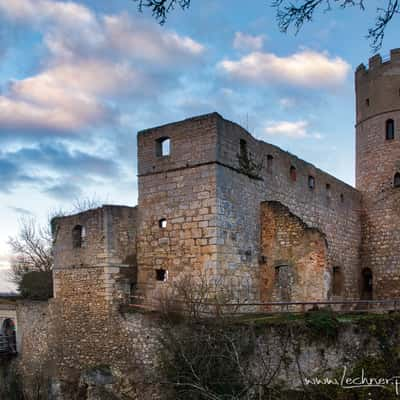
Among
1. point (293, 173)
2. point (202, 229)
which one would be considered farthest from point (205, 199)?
point (293, 173)

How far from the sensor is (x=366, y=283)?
24469 millimetres

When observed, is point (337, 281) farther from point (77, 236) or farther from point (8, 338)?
point (8, 338)

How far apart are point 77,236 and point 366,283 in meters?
15.2

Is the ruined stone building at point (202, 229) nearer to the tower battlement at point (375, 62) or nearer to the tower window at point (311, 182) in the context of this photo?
the tower window at point (311, 182)

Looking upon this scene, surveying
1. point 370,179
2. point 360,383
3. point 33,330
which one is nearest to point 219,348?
point 360,383

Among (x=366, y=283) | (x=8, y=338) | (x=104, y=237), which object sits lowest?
(x=8, y=338)

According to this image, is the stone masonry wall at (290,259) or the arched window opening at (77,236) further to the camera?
the arched window opening at (77,236)

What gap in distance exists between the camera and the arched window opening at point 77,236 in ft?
55.4

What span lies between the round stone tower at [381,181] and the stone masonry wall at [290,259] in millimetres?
A: 9319

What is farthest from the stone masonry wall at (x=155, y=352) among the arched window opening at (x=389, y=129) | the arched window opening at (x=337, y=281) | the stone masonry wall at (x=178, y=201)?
the arched window opening at (x=389, y=129)

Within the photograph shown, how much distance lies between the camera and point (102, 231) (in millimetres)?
15852

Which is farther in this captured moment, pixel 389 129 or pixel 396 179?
pixel 389 129

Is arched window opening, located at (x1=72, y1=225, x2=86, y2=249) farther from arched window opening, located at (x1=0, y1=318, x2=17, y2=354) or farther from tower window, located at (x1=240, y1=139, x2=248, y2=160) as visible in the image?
tower window, located at (x1=240, y1=139, x2=248, y2=160)

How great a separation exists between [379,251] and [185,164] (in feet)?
43.5
